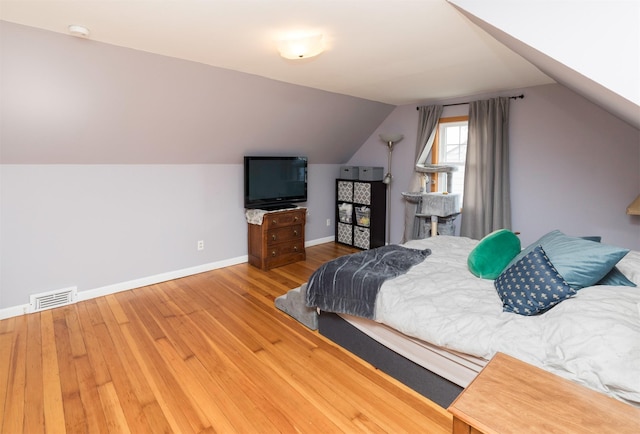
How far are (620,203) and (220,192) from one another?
434 cm

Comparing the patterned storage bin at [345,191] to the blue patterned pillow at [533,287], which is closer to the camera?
the blue patterned pillow at [533,287]

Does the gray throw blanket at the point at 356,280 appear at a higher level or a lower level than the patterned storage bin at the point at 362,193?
lower

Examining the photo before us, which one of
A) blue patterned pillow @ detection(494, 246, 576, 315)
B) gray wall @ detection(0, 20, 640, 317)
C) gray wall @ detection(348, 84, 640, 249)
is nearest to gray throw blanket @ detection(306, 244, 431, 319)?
blue patterned pillow @ detection(494, 246, 576, 315)

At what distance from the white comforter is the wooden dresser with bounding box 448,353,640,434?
32 centimetres

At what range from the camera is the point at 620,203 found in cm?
343

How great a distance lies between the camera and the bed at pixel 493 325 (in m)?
1.48

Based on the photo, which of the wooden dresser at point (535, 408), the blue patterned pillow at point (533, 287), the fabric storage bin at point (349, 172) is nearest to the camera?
the wooden dresser at point (535, 408)

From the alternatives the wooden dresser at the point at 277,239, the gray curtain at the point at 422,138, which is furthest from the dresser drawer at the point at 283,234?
the gray curtain at the point at 422,138

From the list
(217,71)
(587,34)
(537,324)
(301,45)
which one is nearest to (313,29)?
(301,45)

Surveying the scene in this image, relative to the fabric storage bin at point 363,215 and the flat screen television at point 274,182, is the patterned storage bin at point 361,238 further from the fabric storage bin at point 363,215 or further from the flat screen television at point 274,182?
the flat screen television at point 274,182

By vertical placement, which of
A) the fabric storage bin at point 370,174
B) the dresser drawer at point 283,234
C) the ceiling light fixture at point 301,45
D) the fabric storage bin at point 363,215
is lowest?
the dresser drawer at point 283,234

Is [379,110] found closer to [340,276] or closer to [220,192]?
[220,192]

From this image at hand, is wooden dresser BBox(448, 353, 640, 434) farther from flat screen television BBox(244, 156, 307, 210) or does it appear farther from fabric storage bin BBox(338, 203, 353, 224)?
fabric storage bin BBox(338, 203, 353, 224)

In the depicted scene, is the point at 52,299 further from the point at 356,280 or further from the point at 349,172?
Result: the point at 349,172
